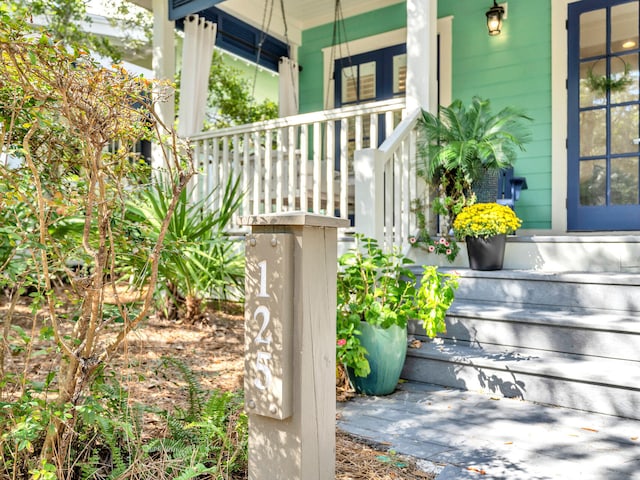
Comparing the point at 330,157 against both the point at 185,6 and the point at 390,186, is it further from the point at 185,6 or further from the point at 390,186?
the point at 185,6

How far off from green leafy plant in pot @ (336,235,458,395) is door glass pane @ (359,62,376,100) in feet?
12.3

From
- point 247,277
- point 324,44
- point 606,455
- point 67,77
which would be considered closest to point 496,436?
point 606,455

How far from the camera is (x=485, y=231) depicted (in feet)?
10.0

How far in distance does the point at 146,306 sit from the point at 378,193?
6.35 ft

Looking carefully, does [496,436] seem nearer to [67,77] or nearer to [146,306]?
[146,306]

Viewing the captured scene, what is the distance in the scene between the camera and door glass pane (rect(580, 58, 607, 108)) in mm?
4254

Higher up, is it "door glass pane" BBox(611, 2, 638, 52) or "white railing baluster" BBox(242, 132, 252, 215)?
"door glass pane" BBox(611, 2, 638, 52)

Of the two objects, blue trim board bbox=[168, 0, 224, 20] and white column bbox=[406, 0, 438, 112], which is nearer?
white column bbox=[406, 0, 438, 112]

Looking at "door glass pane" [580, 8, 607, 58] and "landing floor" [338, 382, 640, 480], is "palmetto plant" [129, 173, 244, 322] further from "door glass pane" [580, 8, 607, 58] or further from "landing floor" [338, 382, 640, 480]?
"door glass pane" [580, 8, 607, 58]

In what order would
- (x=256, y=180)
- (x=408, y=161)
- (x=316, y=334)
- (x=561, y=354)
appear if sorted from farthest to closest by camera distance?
(x=256, y=180) → (x=408, y=161) → (x=561, y=354) → (x=316, y=334)

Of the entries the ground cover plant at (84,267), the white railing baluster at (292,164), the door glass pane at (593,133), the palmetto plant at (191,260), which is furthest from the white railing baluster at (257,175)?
the door glass pane at (593,133)

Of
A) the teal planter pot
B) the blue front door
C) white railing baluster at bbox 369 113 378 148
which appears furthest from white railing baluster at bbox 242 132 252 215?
the blue front door

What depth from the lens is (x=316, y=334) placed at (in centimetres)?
128

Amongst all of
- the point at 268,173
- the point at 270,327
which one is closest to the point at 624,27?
the point at 268,173
